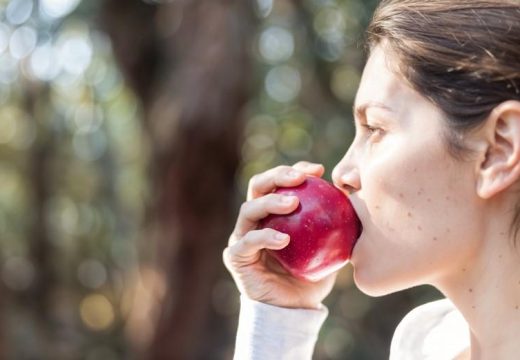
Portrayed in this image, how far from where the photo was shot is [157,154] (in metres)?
5.00

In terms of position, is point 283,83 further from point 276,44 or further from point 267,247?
point 267,247

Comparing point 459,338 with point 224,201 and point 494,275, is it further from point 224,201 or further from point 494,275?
point 224,201

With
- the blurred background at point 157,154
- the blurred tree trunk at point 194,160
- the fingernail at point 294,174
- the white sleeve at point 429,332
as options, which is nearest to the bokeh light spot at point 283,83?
the blurred background at point 157,154

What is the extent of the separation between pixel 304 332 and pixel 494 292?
0.46 metres

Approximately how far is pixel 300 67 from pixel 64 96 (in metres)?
4.44

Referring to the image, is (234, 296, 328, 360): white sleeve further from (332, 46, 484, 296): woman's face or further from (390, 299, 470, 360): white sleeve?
(332, 46, 484, 296): woman's face

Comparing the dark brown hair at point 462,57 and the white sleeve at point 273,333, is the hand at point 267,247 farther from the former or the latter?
the dark brown hair at point 462,57

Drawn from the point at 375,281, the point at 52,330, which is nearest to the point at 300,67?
the point at 52,330

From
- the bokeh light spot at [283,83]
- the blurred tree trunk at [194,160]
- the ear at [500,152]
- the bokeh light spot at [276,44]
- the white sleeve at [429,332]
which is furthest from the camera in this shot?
the bokeh light spot at [283,83]

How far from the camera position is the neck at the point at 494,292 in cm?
137

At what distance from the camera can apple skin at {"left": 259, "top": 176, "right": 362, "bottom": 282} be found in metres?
1.49

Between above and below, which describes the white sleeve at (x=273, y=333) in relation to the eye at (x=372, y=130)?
below

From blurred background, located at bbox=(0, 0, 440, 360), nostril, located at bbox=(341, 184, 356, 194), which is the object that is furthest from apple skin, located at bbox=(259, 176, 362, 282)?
blurred background, located at bbox=(0, 0, 440, 360)

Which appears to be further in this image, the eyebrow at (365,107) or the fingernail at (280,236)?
the fingernail at (280,236)
